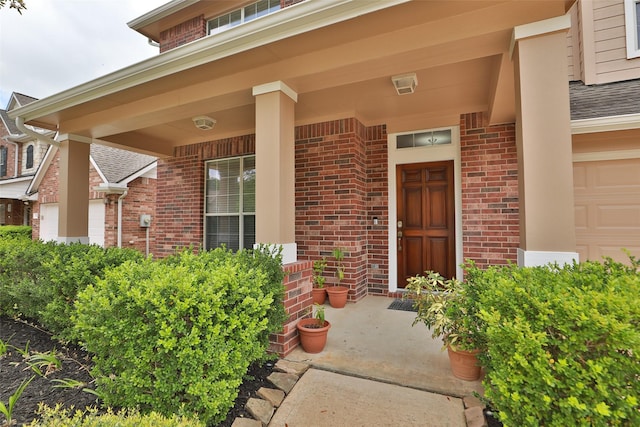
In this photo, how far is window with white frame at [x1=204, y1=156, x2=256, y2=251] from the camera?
5449 mm

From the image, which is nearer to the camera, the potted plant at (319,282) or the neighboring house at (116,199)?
the potted plant at (319,282)

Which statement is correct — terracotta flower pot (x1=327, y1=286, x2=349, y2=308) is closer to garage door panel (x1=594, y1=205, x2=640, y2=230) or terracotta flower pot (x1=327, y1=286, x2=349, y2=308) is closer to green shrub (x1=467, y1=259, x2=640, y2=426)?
green shrub (x1=467, y1=259, x2=640, y2=426)

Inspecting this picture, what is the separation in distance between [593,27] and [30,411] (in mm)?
7647

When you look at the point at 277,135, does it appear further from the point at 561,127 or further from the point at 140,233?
the point at 140,233

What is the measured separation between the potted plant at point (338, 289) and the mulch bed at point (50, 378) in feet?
5.78

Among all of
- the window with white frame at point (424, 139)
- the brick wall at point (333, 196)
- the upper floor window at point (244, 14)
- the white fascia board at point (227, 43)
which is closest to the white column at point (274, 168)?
the white fascia board at point (227, 43)

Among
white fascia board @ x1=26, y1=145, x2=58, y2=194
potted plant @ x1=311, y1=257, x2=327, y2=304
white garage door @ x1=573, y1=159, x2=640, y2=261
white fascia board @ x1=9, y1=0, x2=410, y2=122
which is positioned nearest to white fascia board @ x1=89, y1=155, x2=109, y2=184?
white fascia board @ x1=26, y1=145, x2=58, y2=194

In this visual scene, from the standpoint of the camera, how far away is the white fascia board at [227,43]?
239 centimetres

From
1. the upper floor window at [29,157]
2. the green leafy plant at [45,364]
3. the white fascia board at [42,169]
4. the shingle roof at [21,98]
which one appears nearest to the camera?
the green leafy plant at [45,364]

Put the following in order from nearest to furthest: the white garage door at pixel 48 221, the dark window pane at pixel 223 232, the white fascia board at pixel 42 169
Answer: the dark window pane at pixel 223 232, the white garage door at pixel 48 221, the white fascia board at pixel 42 169

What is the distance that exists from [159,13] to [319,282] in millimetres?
5825

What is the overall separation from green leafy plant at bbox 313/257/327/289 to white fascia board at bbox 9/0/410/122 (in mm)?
2918

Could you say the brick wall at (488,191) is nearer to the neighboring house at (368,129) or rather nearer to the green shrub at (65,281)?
the neighboring house at (368,129)

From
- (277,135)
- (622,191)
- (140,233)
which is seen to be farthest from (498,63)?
(140,233)
